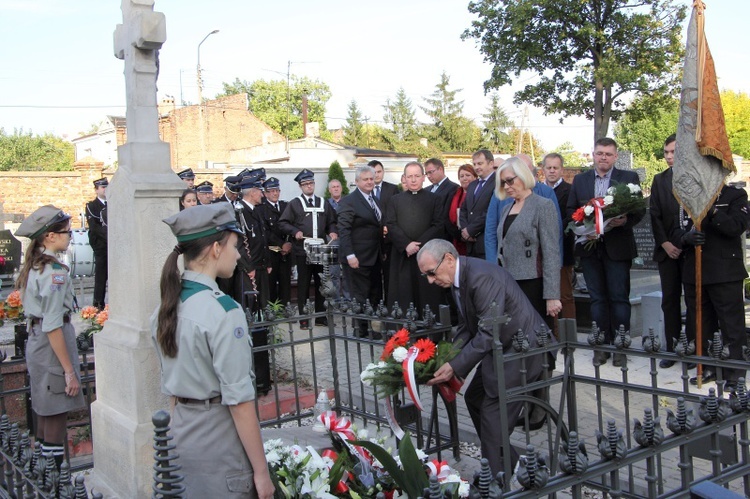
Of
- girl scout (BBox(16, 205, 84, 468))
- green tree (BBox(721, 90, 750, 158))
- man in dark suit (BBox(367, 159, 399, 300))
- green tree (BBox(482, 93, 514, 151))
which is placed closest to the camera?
girl scout (BBox(16, 205, 84, 468))

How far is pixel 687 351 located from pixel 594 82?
80.5ft

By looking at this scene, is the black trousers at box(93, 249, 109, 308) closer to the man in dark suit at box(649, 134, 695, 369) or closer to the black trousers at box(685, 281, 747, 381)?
the man in dark suit at box(649, 134, 695, 369)

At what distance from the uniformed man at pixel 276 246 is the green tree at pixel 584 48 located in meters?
17.8

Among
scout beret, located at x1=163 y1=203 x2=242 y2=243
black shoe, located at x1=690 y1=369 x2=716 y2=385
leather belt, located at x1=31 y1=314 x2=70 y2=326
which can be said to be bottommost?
black shoe, located at x1=690 y1=369 x2=716 y2=385

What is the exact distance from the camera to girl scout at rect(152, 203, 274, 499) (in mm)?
2717

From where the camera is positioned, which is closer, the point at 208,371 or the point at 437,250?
the point at 208,371

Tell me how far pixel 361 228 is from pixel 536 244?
3.41m

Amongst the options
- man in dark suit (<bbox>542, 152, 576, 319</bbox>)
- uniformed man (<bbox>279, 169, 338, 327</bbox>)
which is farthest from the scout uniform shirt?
uniformed man (<bbox>279, 169, 338, 327</bbox>)

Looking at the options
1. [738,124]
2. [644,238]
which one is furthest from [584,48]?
[738,124]

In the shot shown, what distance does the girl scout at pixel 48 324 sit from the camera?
15.2 ft

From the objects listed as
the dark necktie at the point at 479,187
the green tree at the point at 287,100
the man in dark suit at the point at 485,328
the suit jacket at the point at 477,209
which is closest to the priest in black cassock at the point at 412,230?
the suit jacket at the point at 477,209

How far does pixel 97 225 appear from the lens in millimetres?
12086

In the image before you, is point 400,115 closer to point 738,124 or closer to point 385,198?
point 738,124

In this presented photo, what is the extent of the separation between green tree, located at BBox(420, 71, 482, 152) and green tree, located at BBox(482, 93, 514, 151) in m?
1.31
